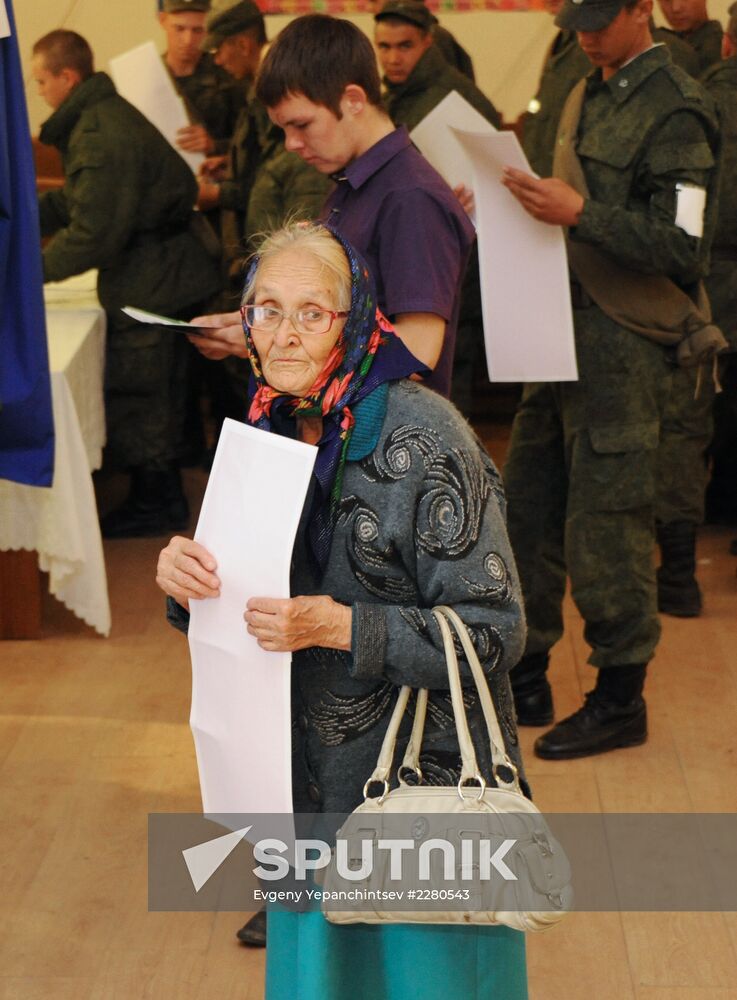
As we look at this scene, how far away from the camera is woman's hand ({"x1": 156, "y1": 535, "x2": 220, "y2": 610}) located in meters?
1.76

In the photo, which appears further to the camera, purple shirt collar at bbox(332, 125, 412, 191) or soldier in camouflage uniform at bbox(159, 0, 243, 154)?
soldier in camouflage uniform at bbox(159, 0, 243, 154)

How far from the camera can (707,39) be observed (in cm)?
563

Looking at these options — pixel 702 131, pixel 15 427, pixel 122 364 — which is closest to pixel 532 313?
pixel 702 131

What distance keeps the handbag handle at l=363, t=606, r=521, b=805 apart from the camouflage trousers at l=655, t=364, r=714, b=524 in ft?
9.95

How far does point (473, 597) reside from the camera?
5.77 ft

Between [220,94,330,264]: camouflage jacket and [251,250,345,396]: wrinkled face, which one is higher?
[251,250,345,396]: wrinkled face

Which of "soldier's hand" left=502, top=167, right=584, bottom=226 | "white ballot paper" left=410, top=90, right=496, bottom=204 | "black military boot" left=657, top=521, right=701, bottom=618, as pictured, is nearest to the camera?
"soldier's hand" left=502, top=167, right=584, bottom=226

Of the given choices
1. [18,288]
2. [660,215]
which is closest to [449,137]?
[660,215]

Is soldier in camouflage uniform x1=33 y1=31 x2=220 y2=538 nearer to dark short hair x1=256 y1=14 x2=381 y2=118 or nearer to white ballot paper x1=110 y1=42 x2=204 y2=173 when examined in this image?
white ballot paper x1=110 y1=42 x2=204 y2=173

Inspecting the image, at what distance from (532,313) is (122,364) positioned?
8.32 feet

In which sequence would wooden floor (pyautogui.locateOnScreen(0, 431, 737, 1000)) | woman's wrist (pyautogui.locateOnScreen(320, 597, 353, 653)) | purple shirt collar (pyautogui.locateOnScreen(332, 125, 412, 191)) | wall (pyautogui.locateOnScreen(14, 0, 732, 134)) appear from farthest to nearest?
wall (pyautogui.locateOnScreen(14, 0, 732, 134)) < wooden floor (pyautogui.locateOnScreen(0, 431, 737, 1000)) < purple shirt collar (pyautogui.locateOnScreen(332, 125, 412, 191)) < woman's wrist (pyautogui.locateOnScreen(320, 597, 353, 653))


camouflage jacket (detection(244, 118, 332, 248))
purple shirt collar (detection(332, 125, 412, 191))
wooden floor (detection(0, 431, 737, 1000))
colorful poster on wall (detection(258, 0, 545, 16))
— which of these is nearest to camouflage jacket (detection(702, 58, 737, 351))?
wooden floor (detection(0, 431, 737, 1000))

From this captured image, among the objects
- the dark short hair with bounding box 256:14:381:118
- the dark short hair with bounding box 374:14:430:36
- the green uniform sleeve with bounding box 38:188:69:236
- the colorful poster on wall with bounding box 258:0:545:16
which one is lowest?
the green uniform sleeve with bounding box 38:188:69:236

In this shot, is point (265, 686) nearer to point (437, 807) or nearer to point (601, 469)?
point (437, 807)
